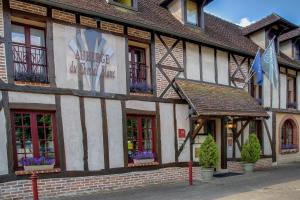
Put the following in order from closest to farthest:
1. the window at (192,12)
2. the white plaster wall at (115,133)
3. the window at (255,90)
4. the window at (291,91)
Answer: the white plaster wall at (115,133)
the window at (192,12)
the window at (255,90)
the window at (291,91)

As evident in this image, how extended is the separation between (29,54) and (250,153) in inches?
352

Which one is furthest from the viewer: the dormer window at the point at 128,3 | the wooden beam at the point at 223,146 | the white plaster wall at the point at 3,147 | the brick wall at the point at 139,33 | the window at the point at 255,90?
the window at the point at 255,90

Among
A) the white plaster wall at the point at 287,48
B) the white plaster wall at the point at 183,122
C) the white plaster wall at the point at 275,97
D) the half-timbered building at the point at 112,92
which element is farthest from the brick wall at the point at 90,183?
the white plaster wall at the point at 287,48

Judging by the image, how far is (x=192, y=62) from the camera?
11367mm

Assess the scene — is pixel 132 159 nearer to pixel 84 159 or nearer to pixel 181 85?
pixel 84 159

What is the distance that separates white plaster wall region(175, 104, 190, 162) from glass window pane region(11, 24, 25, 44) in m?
5.24

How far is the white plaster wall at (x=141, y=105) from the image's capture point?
9416 millimetres

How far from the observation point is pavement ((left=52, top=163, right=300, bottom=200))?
308 inches

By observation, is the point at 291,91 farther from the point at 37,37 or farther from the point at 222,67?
the point at 37,37

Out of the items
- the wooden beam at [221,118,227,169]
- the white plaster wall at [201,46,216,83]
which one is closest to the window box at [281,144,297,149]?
the wooden beam at [221,118,227,169]

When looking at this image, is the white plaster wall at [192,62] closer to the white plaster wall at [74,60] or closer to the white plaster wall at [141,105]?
the white plaster wall at [141,105]

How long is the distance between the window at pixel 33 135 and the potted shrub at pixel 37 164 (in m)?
0.14

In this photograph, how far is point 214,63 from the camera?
12.2m

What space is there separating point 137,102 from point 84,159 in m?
2.39
